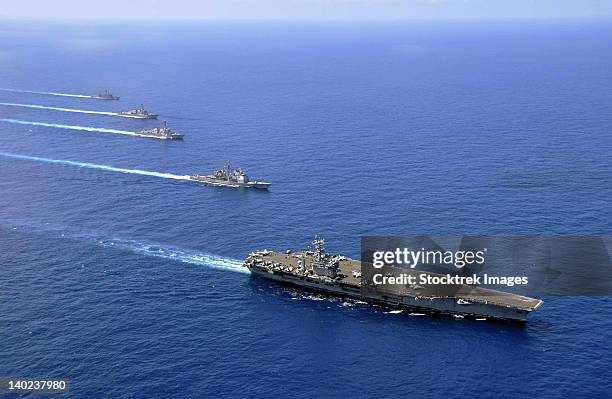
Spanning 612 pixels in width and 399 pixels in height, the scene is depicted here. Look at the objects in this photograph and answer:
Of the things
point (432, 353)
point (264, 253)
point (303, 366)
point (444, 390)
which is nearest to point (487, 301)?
point (432, 353)

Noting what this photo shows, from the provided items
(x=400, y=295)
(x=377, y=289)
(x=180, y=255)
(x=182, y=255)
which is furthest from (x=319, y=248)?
(x=180, y=255)

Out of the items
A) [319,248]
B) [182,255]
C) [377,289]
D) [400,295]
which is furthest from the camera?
[182,255]

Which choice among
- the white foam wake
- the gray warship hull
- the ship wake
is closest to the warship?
the gray warship hull

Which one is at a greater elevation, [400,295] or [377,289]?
[377,289]

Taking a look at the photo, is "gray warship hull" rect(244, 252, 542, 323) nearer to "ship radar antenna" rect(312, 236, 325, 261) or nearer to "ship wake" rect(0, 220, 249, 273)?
"ship radar antenna" rect(312, 236, 325, 261)

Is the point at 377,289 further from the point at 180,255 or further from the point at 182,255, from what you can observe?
the point at 180,255

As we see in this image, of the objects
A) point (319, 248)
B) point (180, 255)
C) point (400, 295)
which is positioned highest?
point (319, 248)

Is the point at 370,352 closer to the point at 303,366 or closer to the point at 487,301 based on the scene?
the point at 303,366

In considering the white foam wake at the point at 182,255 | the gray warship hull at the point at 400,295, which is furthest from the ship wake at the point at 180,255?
the gray warship hull at the point at 400,295
